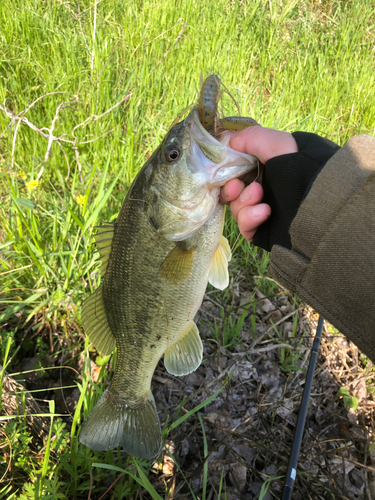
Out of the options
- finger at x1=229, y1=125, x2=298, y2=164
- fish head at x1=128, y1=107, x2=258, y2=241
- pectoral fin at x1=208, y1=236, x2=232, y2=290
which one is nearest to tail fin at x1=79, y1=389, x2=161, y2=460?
pectoral fin at x1=208, y1=236, x2=232, y2=290

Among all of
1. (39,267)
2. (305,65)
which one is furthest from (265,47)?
(39,267)

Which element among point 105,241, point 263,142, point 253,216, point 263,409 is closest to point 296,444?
point 263,409

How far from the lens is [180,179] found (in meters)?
1.67

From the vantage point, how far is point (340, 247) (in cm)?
137

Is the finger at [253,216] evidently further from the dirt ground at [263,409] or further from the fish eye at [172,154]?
the dirt ground at [263,409]

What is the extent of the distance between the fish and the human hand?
0.34 ft

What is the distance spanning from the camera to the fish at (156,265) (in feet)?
5.39

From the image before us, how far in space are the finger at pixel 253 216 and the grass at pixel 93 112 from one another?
78 centimetres

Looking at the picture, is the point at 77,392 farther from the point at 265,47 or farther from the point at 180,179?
the point at 265,47

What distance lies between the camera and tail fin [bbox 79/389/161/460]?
1.67 meters

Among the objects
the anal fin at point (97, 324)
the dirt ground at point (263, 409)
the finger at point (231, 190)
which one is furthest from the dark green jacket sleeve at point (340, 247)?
the anal fin at point (97, 324)

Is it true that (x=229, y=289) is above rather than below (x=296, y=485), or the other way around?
above

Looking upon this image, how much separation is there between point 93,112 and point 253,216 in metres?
2.24

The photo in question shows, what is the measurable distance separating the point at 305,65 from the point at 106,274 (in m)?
4.22
